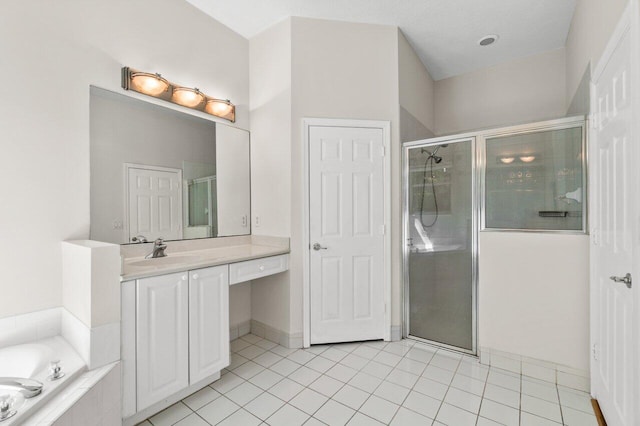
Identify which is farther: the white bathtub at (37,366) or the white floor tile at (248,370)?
the white floor tile at (248,370)

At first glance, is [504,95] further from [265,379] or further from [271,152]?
[265,379]

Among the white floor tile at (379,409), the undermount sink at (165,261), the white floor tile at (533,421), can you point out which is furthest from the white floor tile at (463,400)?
the undermount sink at (165,261)

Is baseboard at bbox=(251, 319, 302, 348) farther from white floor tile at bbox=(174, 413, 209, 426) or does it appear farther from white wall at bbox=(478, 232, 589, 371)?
white wall at bbox=(478, 232, 589, 371)

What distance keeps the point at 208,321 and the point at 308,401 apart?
840mm

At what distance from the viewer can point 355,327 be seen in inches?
108

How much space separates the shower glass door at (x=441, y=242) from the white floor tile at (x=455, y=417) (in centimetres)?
85

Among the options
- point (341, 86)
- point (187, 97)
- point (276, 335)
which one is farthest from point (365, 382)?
point (187, 97)

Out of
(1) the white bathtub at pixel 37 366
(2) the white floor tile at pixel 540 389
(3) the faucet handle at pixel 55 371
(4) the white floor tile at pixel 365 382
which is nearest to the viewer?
(1) the white bathtub at pixel 37 366

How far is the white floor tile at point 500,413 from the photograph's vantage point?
172cm

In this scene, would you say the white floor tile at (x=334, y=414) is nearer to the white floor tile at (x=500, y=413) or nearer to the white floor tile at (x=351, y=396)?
the white floor tile at (x=351, y=396)

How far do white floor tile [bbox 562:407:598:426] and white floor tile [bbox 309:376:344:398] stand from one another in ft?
4.42

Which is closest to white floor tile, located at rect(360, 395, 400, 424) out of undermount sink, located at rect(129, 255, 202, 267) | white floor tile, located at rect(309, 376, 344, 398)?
white floor tile, located at rect(309, 376, 344, 398)

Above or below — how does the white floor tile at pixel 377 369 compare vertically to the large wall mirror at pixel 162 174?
below

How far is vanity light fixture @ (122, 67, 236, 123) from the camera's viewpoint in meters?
2.13
